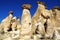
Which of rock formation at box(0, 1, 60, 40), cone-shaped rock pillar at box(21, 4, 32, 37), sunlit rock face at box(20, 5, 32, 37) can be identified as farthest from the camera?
cone-shaped rock pillar at box(21, 4, 32, 37)

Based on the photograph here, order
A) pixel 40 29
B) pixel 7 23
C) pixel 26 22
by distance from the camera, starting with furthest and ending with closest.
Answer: pixel 7 23
pixel 26 22
pixel 40 29

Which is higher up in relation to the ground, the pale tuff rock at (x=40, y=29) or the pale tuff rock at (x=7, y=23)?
the pale tuff rock at (x=7, y=23)

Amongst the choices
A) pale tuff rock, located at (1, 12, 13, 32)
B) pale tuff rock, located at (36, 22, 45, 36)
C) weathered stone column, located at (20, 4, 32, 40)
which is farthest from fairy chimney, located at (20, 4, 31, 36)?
pale tuff rock, located at (1, 12, 13, 32)

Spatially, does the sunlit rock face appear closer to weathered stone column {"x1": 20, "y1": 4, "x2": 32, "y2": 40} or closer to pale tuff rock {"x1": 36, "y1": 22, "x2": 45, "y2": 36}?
weathered stone column {"x1": 20, "y1": 4, "x2": 32, "y2": 40}

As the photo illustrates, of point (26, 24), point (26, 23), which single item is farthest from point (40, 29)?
point (26, 23)

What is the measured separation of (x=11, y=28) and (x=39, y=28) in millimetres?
14755

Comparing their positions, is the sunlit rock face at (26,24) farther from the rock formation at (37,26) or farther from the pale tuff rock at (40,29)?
the pale tuff rock at (40,29)

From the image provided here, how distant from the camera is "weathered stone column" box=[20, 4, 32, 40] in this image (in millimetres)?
35388

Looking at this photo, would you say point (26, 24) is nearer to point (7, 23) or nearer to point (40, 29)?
point (40, 29)

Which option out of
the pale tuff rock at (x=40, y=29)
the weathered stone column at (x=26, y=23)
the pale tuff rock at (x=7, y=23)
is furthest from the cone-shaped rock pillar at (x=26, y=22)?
the pale tuff rock at (x=7, y=23)

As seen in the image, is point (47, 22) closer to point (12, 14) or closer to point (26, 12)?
point (26, 12)

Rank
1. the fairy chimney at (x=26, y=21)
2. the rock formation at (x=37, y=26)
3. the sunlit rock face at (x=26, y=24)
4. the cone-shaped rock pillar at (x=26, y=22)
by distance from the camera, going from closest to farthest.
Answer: the rock formation at (x=37, y=26)
the sunlit rock face at (x=26, y=24)
the cone-shaped rock pillar at (x=26, y=22)
the fairy chimney at (x=26, y=21)

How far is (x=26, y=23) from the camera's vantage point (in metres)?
37.3

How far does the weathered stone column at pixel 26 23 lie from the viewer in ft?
116
